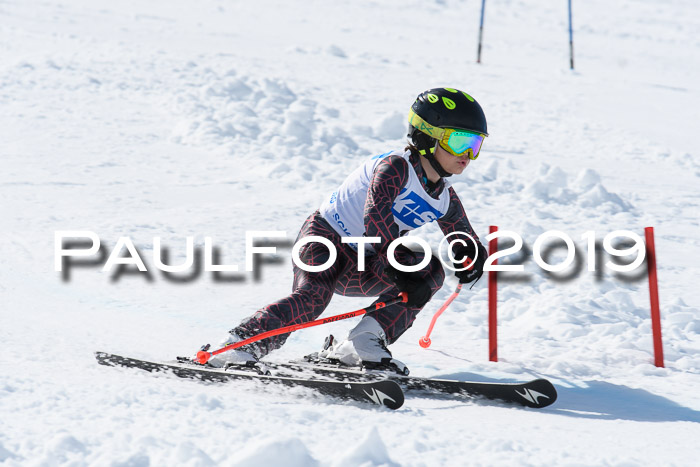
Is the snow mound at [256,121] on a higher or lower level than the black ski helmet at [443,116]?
higher

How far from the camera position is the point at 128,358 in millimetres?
3504

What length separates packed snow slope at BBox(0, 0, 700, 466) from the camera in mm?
2629

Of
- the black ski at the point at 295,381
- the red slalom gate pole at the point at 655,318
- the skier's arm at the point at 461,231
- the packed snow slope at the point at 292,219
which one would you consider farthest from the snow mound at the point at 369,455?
the red slalom gate pole at the point at 655,318

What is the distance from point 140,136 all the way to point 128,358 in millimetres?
6048

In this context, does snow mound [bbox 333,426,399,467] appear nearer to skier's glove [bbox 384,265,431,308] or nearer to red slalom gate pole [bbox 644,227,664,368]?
skier's glove [bbox 384,265,431,308]

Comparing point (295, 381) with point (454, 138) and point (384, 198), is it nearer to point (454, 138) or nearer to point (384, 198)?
point (384, 198)

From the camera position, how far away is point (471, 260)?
3949 millimetres

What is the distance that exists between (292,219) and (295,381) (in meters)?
3.47

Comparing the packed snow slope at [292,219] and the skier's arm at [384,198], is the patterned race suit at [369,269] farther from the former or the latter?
A: the packed snow slope at [292,219]

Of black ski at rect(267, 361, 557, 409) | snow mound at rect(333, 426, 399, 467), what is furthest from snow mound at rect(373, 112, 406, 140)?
snow mound at rect(333, 426, 399, 467)

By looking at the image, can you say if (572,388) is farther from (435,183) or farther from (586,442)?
(435,183)

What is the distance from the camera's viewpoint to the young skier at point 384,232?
11.3ft

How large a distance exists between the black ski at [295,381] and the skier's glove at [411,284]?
0.42m

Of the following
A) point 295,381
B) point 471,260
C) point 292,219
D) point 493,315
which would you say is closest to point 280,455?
point 295,381
